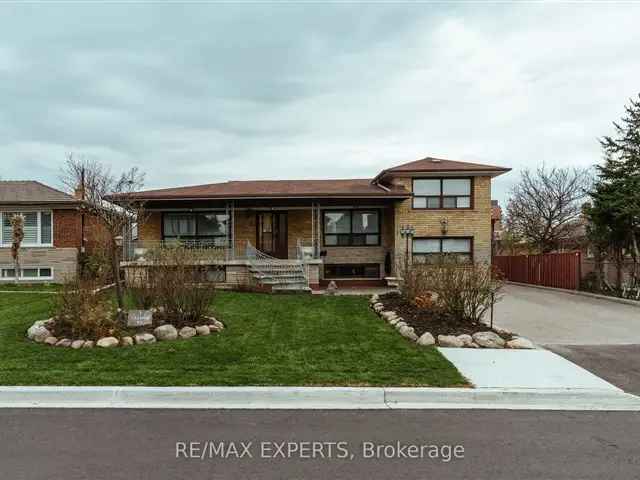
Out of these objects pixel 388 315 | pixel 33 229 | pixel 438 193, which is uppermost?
pixel 438 193

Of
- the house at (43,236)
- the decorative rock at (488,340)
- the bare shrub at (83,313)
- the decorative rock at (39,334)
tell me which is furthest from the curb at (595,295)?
the house at (43,236)

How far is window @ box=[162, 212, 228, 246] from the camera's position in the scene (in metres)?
21.1

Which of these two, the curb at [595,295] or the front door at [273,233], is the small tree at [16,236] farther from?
the curb at [595,295]

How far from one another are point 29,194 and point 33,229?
5.20 feet

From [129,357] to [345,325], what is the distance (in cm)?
430

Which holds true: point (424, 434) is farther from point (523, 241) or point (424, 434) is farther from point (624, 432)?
point (523, 241)

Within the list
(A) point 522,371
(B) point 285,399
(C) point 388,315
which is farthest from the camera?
(C) point 388,315

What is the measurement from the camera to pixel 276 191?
795 inches

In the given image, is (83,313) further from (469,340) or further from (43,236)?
(43,236)

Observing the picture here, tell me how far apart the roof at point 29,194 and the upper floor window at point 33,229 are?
63 centimetres

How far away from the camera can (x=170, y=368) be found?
6.47 m

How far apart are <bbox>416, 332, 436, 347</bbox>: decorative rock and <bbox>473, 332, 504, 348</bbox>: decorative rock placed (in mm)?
767

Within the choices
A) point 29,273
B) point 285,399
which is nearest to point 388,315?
point 285,399

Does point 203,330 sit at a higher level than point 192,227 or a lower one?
lower
